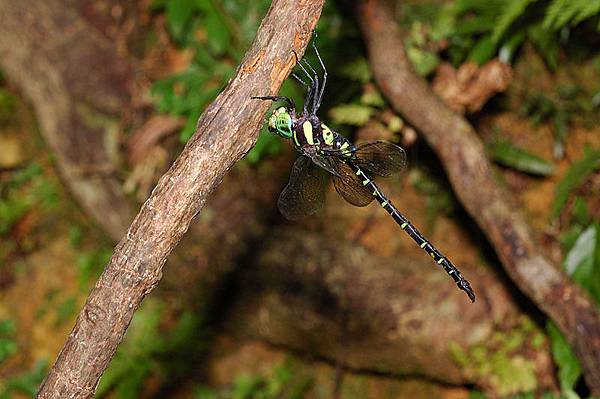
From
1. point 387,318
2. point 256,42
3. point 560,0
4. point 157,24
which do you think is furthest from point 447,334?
point 157,24

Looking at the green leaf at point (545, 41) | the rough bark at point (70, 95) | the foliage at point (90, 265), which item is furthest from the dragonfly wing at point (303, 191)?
the foliage at point (90, 265)

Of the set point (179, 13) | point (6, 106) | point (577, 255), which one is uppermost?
point (6, 106)

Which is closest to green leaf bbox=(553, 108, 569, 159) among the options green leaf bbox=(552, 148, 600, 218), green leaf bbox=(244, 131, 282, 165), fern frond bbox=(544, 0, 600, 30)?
green leaf bbox=(552, 148, 600, 218)

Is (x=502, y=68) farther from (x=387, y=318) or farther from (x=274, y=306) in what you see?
(x=274, y=306)

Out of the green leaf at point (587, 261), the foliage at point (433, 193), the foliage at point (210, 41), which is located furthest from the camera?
the foliage at point (433, 193)

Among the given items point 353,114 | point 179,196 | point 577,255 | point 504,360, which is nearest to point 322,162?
point 179,196

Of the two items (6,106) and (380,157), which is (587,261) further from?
(6,106)

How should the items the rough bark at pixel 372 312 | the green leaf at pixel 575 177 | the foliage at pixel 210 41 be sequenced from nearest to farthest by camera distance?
the rough bark at pixel 372 312 < the green leaf at pixel 575 177 < the foliage at pixel 210 41

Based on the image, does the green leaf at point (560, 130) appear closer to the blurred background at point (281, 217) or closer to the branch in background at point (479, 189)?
the blurred background at point (281, 217)
